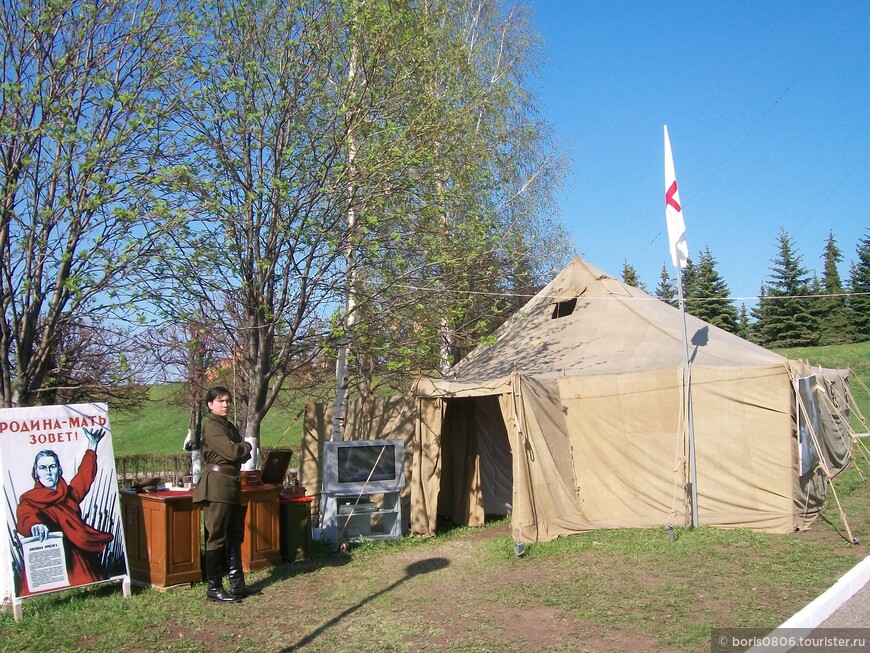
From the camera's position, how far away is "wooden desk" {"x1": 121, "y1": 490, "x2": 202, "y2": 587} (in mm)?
6883

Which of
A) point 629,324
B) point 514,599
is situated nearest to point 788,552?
point 514,599

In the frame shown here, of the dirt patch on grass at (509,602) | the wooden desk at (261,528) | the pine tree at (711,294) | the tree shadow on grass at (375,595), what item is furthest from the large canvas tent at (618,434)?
the pine tree at (711,294)

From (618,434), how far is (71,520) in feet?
21.8

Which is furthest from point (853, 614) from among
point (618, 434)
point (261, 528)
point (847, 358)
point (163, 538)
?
point (847, 358)

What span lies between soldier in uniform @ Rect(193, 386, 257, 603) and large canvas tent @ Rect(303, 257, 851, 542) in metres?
3.43

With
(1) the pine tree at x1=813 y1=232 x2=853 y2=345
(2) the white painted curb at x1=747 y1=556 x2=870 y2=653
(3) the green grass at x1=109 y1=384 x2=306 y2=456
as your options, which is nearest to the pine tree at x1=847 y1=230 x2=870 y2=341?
(1) the pine tree at x1=813 y1=232 x2=853 y2=345

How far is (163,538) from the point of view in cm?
688

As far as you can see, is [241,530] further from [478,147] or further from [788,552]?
[478,147]

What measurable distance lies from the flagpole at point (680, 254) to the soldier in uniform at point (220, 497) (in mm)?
5364

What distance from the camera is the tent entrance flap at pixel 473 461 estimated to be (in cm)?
1108

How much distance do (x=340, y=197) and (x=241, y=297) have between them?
166 cm

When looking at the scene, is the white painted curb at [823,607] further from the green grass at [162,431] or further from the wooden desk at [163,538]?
the green grass at [162,431]

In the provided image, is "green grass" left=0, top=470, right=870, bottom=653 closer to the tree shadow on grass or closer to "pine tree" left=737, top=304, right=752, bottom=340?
the tree shadow on grass

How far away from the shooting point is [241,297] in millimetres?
8867
